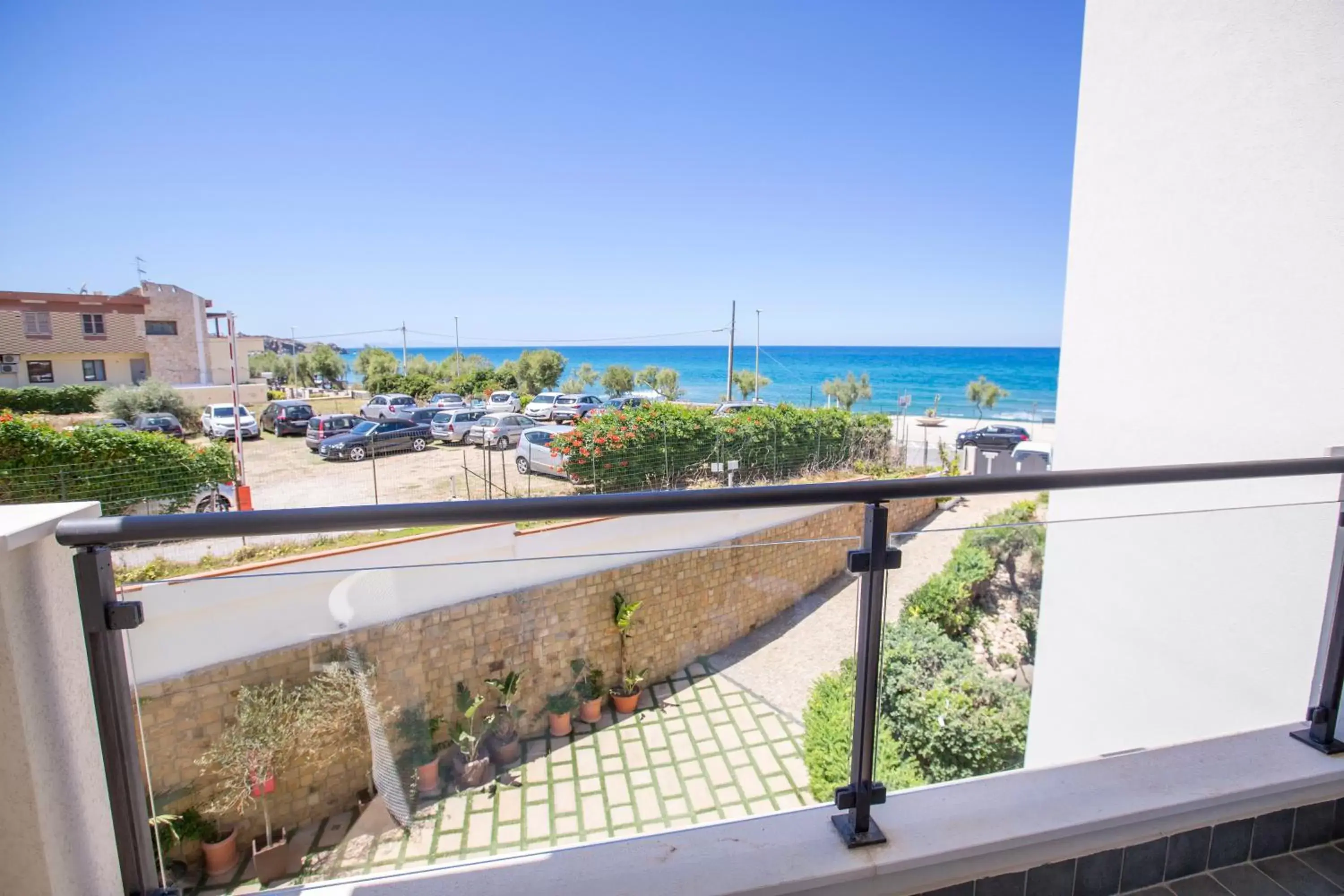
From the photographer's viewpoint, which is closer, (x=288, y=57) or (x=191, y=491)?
(x=191, y=491)

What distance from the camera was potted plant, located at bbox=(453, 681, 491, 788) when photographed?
109 centimetres

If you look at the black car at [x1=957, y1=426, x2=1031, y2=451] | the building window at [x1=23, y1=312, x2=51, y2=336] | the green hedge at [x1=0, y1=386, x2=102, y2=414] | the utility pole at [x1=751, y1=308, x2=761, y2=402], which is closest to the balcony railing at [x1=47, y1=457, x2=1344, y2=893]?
the black car at [x1=957, y1=426, x2=1031, y2=451]

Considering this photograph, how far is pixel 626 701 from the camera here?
1.22 metres

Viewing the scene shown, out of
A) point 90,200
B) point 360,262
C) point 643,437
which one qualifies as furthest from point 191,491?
point 360,262

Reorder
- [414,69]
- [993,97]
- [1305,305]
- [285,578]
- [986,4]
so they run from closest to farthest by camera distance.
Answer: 1. [285,578]
2. [1305,305]
3. [986,4]
4. [414,69]
5. [993,97]

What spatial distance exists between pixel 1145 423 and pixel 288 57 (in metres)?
28.4

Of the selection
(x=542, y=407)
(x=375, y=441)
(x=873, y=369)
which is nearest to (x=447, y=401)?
(x=542, y=407)

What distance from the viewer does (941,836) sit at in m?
1.12

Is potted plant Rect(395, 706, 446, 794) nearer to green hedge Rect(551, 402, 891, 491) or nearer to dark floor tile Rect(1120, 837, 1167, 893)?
dark floor tile Rect(1120, 837, 1167, 893)

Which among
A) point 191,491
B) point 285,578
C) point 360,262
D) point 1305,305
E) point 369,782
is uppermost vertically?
point 360,262

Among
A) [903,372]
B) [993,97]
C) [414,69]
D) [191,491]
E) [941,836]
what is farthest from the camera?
[903,372]

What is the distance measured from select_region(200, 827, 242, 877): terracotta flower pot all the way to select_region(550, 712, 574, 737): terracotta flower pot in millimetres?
511

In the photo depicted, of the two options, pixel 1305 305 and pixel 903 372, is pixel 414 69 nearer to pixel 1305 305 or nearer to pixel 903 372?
pixel 1305 305

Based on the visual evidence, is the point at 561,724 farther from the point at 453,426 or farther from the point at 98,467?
the point at 453,426
